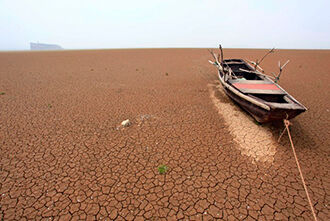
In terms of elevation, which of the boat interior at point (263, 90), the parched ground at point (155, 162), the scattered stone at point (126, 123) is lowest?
the parched ground at point (155, 162)

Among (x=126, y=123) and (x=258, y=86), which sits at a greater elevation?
(x=258, y=86)

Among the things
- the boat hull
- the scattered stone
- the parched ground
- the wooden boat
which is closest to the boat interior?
the wooden boat

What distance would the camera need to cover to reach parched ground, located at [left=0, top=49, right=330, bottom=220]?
10.5ft

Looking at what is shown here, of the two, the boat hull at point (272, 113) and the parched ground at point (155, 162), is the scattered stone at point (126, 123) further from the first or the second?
the boat hull at point (272, 113)

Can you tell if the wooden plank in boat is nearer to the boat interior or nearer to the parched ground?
the boat interior

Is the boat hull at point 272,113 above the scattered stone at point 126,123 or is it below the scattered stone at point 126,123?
above

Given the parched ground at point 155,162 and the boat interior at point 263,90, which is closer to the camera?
the parched ground at point 155,162

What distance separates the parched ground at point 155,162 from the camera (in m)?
3.21

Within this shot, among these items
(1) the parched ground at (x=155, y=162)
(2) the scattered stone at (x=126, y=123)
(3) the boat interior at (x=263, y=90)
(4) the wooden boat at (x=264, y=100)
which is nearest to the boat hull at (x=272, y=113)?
(4) the wooden boat at (x=264, y=100)

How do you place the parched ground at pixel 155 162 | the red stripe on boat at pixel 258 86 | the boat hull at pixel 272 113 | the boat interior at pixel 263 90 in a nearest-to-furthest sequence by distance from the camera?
the parched ground at pixel 155 162, the boat hull at pixel 272 113, the boat interior at pixel 263 90, the red stripe on boat at pixel 258 86

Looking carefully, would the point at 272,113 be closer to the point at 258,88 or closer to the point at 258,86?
the point at 258,88

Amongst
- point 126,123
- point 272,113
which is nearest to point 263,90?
point 272,113

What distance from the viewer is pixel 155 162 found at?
4.34 meters

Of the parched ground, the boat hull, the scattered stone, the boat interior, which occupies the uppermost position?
the boat interior
